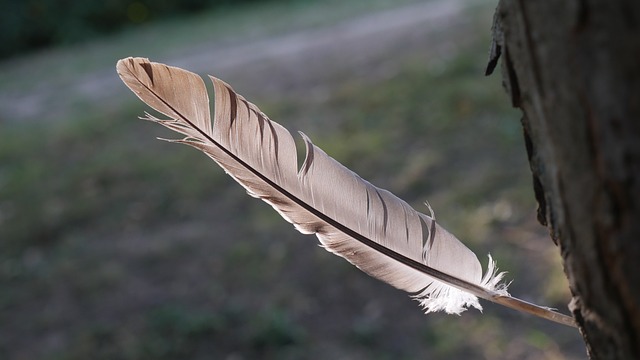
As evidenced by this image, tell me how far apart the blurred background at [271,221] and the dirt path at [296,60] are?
44 mm

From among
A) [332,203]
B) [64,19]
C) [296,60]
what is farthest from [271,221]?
[64,19]

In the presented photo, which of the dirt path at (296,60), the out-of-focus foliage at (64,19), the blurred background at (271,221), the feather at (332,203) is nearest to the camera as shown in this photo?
the feather at (332,203)

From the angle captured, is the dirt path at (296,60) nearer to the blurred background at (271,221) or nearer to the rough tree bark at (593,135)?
the blurred background at (271,221)

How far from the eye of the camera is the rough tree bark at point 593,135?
0.68 metres

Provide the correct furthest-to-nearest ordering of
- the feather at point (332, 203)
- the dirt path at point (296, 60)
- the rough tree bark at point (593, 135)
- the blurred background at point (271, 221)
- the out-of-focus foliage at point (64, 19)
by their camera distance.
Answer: the out-of-focus foliage at point (64, 19)
the dirt path at point (296, 60)
the blurred background at point (271, 221)
the feather at point (332, 203)
the rough tree bark at point (593, 135)

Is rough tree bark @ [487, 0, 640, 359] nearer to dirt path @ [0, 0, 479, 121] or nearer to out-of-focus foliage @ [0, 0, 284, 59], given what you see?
dirt path @ [0, 0, 479, 121]

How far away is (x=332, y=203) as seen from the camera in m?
1.37

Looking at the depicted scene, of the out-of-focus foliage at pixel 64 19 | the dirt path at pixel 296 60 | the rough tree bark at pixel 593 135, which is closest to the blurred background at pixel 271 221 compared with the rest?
the dirt path at pixel 296 60

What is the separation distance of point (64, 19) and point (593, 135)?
51.9 feet

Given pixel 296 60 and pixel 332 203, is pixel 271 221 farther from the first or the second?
pixel 296 60

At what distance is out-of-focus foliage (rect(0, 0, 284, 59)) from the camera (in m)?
14.8

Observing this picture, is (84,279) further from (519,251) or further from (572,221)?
(572,221)

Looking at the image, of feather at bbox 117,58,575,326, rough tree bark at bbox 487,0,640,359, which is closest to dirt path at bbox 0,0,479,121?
feather at bbox 117,58,575,326

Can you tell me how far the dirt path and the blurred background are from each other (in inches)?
1.7
